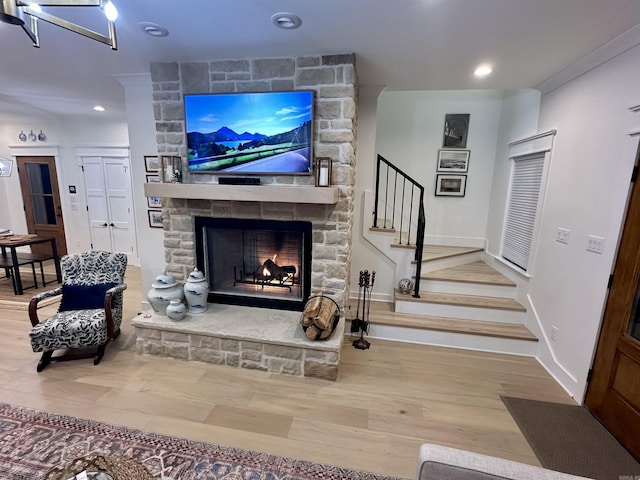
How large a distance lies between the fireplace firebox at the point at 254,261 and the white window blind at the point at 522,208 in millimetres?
2546

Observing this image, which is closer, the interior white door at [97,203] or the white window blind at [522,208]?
the white window blind at [522,208]

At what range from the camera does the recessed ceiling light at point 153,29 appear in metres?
2.13

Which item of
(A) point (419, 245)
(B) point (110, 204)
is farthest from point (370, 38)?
(B) point (110, 204)

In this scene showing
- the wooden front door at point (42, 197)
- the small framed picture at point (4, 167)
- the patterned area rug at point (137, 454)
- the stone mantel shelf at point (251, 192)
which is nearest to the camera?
the patterned area rug at point (137, 454)

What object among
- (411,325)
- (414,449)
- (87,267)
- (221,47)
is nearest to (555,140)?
(411,325)

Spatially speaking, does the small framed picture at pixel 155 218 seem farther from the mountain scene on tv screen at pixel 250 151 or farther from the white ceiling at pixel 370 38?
the white ceiling at pixel 370 38

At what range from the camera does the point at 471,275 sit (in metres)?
3.74

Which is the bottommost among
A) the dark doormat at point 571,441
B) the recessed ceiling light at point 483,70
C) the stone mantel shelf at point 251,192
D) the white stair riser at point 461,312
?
the dark doormat at point 571,441

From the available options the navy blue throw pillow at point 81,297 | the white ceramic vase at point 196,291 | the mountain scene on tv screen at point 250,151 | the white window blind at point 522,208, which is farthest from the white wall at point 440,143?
the navy blue throw pillow at point 81,297

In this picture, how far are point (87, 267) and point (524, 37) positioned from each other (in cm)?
445

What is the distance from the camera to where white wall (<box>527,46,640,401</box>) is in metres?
2.13

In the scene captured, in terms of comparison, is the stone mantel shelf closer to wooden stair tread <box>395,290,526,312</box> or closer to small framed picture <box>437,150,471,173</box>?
wooden stair tread <box>395,290,526,312</box>

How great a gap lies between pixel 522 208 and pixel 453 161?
4.31ft

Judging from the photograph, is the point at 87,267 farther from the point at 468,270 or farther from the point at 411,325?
the point at 468,270
